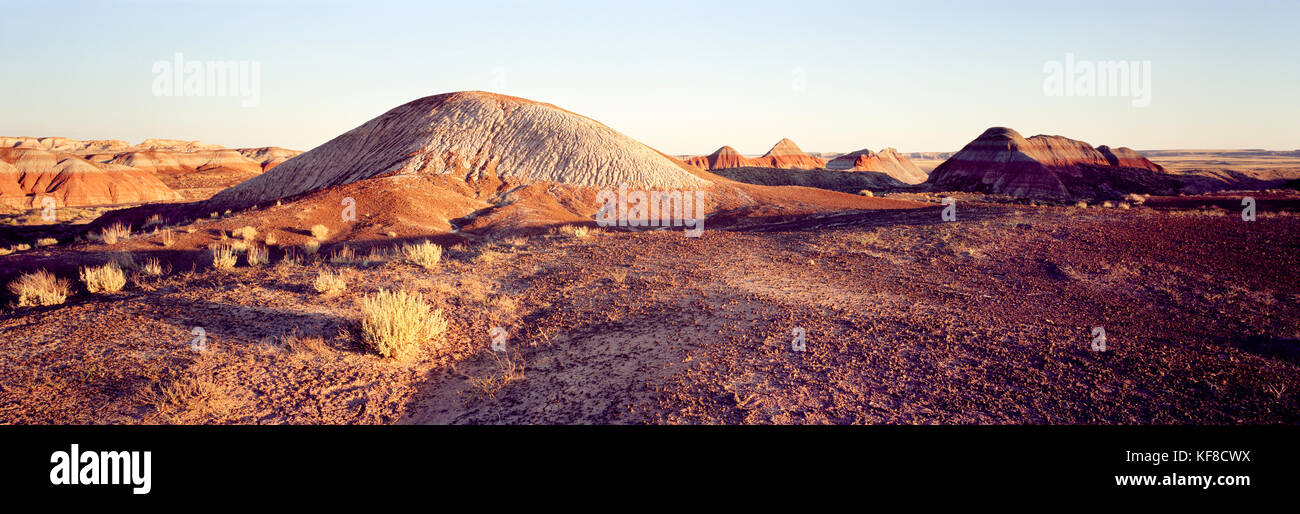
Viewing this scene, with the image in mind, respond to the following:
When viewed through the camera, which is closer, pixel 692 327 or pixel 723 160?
pixel 692 327

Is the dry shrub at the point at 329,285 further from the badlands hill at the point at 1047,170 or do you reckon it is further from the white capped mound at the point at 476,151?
the badlands hill at the point at 1047,170

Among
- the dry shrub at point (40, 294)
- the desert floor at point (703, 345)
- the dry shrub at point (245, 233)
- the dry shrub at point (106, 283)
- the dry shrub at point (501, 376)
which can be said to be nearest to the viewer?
the desert floor at point (703, 345)

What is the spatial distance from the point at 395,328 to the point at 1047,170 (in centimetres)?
7090

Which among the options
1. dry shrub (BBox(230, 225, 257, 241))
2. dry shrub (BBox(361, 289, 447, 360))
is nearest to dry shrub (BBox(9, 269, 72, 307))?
dry shrub (BBox(361, 289, 447, 360))

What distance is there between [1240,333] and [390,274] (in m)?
11.7

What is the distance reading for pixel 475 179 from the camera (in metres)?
27.0

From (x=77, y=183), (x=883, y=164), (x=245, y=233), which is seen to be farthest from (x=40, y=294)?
(x=883, y=164)

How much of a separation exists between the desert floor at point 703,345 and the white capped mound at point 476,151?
61.4ft

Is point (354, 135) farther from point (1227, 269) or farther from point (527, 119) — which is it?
point (1227, 269)

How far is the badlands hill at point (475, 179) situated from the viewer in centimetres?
2136

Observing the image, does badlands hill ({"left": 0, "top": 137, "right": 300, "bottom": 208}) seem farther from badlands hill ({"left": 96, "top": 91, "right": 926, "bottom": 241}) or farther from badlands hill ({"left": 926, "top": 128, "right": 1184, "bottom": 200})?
badlands hill ({"left": 926, "top": 128, "right": 1184, "bottom": 200})

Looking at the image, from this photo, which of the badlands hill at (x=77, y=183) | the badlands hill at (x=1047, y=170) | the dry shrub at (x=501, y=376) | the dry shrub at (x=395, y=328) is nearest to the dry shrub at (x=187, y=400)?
the dry shrub at (x=395, y=328)

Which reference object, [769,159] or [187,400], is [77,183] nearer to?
[187,400]
